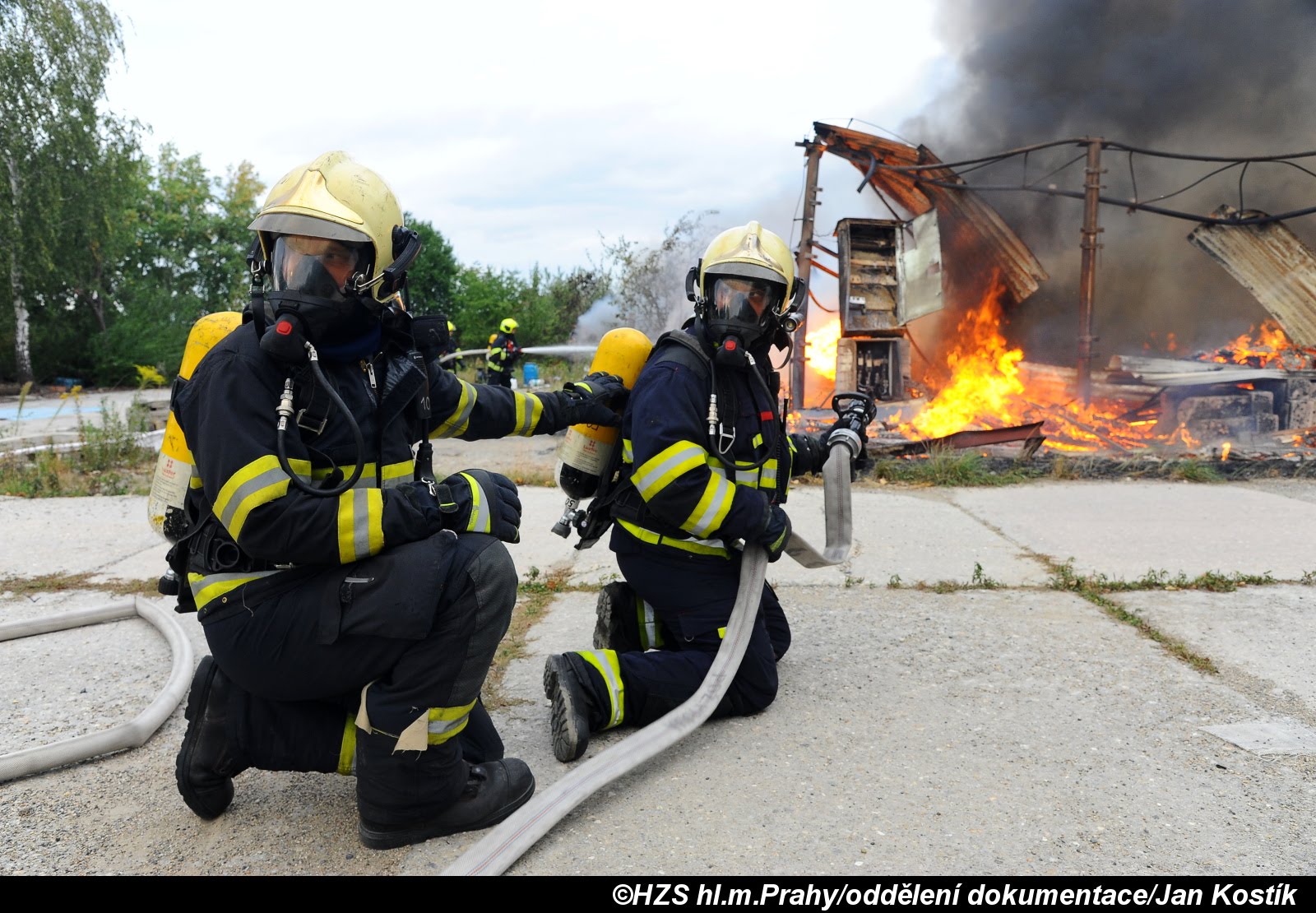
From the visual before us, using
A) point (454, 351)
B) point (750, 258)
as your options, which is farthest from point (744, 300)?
point (454, 351)

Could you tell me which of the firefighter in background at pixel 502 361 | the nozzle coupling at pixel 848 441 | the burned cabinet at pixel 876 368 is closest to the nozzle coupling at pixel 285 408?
the nozzle coupling at pixel 848 441

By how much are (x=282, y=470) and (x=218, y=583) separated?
363 mm

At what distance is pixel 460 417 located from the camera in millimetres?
2625

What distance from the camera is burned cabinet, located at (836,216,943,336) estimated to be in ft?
34.4

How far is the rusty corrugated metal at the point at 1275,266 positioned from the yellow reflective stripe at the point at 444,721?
36.3 feet

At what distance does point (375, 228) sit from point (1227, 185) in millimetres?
14987

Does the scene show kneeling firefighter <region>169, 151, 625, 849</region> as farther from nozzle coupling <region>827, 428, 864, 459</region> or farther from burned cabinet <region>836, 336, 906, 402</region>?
burned cabinet <region>836, 336, 906, 402</region>

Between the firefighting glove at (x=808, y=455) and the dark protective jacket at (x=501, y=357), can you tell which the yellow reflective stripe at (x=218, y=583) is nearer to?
the firefighting glove at (x=808, y=455)

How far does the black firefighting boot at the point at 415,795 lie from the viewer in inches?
80.5

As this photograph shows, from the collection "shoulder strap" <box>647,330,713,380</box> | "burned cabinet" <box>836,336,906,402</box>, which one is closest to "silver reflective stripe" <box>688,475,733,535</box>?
"shoulder strap" <box>647,330,713,380</box>

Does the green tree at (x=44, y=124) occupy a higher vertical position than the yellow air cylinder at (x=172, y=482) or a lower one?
Answer: higher

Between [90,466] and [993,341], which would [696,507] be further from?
[993,341]

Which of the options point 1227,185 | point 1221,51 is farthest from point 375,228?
point 1221,51

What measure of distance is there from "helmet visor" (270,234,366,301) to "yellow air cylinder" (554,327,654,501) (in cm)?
114
